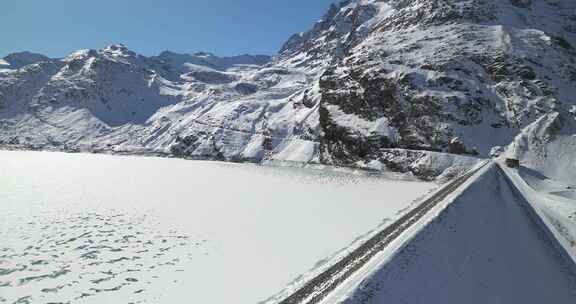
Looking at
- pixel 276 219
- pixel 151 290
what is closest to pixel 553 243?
pixel 276 219

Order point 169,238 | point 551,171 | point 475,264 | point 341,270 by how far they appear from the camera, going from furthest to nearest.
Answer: point 551,171, point 169,238, point 475,264, point 341,270

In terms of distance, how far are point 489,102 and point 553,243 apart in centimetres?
5428

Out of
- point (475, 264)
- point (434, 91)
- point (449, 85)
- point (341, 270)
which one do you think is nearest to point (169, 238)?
point (341, 270)

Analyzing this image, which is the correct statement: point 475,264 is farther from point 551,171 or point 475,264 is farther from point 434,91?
point 434,91

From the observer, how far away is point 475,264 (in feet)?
75.6

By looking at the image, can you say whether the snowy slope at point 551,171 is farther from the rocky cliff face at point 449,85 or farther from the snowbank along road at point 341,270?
the snowbank along road at point 341,270

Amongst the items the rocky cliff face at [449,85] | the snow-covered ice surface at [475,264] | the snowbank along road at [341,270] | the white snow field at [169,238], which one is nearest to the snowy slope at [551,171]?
the snow-covered ice surface at [475,264]

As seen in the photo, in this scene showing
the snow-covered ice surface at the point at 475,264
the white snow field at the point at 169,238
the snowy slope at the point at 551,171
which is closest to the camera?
the snow-covered ice surface at the point at 475,264

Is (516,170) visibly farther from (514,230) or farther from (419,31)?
(419,31)

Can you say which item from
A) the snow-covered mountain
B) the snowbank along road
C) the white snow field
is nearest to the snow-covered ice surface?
the snowbank along road

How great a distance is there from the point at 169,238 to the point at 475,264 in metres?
19.0

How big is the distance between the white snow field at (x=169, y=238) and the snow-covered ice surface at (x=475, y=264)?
535 cm

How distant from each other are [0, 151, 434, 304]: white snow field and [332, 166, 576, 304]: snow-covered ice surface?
17.5 ft

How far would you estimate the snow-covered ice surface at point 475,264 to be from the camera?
1673cm
